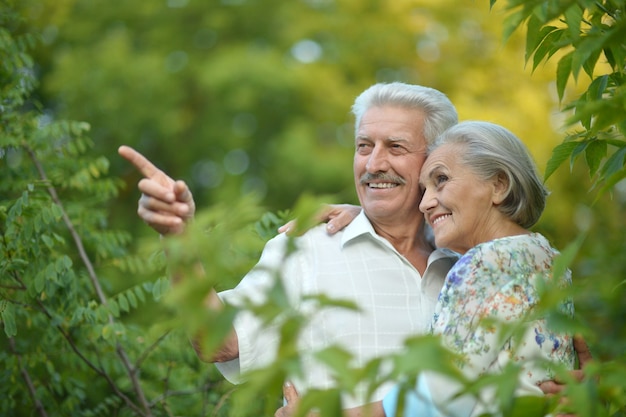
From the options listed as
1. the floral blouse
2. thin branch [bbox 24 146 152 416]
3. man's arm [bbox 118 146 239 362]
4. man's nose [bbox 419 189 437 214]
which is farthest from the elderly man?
thin branch [bbox 24 146 152 416]

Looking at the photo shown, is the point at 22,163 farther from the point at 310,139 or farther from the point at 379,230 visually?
the point at 310,139

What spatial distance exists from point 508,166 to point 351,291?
0.74 meters

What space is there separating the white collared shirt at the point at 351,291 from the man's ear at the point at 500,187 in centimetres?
52

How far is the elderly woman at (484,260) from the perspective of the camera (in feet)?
8.05

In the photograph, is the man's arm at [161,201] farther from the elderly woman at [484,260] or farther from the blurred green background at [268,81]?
the blurred green background at [268,81]

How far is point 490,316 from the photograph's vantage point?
99.1 inches

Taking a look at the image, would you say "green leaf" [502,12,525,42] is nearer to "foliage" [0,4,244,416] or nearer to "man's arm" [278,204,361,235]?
"man's arm" [278,204,361,235]

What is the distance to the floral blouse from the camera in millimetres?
2443

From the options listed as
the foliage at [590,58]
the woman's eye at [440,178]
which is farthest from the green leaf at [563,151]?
the woman's eye at [440,178]

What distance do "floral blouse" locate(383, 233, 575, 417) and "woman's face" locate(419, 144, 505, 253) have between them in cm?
24

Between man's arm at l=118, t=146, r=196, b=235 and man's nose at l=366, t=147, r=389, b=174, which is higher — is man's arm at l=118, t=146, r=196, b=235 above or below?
above

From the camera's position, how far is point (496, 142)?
3025mm

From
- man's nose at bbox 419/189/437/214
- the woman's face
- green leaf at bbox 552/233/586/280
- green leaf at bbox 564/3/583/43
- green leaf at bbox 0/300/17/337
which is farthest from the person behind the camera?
green leaf at bbox 0/300/17/337

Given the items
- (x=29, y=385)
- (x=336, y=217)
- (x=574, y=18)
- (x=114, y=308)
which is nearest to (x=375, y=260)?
(x=336, y=217)
